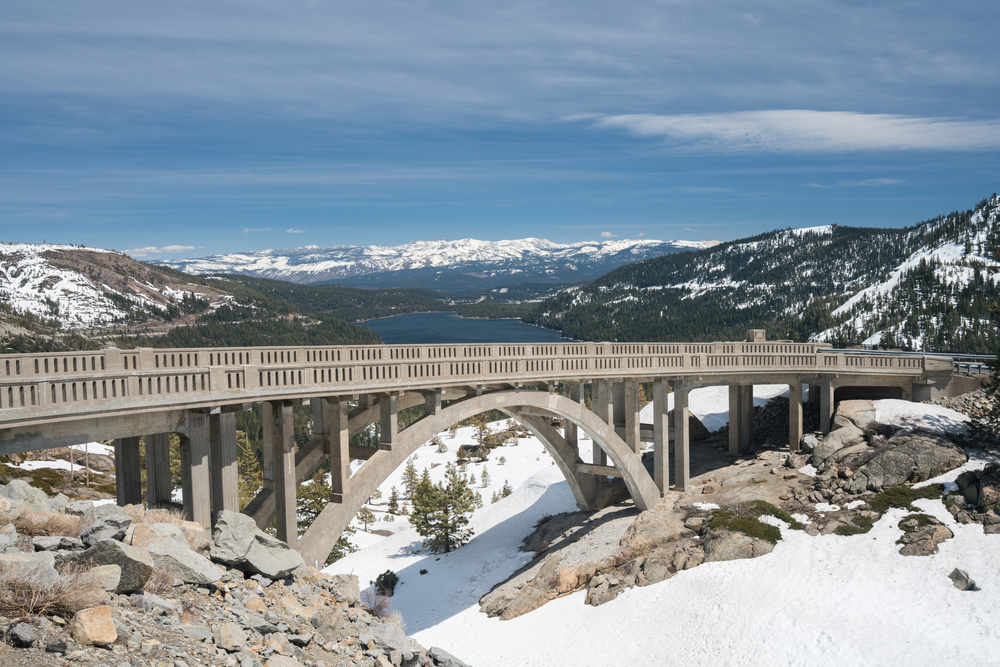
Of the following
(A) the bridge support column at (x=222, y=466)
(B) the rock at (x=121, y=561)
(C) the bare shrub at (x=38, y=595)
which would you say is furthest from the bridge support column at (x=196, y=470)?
(C) the bare shrub at (x=38, y=595)

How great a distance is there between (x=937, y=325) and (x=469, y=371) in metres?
138

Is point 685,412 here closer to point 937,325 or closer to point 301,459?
point 301,459

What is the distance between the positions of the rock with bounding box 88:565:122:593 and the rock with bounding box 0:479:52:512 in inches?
142

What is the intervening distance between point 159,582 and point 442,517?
30.4 meters

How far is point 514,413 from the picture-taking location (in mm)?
29219

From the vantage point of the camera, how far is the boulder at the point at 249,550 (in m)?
14.8

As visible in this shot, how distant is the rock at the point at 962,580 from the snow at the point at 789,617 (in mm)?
217

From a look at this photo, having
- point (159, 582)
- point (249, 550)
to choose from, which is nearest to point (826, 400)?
point (249, 550)

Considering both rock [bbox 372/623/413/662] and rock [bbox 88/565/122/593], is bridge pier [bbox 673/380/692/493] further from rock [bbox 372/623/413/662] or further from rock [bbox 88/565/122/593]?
rock [bbox 88/565/122/593]

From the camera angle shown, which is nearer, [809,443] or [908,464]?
[908,464]

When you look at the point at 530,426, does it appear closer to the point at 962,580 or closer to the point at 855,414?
the point at 855,414

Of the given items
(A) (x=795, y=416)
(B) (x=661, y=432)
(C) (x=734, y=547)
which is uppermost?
(A) (x=795, y=416)

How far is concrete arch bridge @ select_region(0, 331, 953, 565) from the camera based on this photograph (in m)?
16.3

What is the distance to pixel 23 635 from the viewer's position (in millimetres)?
8695
